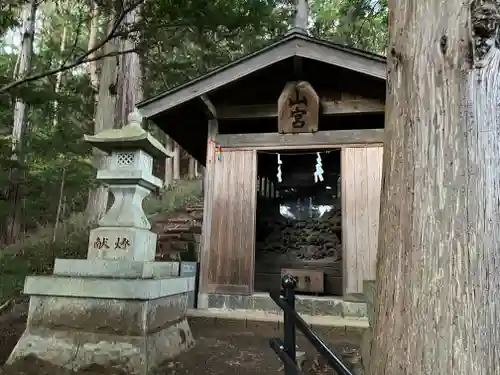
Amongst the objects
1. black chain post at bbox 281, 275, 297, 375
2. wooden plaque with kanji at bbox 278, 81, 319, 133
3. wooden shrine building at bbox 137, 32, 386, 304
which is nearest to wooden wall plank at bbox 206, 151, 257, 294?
wooden shrine building at bbox 137, 32, 386, 304

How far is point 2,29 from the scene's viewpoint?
5.19 metres

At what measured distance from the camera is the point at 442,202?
1.37 meters

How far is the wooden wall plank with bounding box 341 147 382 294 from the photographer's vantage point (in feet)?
19.2

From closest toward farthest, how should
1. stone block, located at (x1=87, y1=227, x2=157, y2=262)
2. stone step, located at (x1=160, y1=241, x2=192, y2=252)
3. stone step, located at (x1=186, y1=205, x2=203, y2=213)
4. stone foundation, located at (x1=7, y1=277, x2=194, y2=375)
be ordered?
stone foundation, located at (x1=7, y1=277, x2=194, y2=375) < stone block, located at (x1=87, y1=227, x2=157, y2=262) < stone step, located at (x1=160, y1=241, x2=192, y2=252) < stone step, located at (x1=186, y1=205, x2=203, y2=213)

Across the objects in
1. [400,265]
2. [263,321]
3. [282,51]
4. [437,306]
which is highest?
[282,51]

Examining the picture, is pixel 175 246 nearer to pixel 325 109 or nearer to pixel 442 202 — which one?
pixel 325 109

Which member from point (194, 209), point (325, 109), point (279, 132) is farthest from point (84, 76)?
point (325, 109)

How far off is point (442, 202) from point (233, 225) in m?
5.01

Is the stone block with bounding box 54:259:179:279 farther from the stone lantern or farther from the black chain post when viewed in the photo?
the black chain post

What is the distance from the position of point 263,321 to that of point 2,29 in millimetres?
5263

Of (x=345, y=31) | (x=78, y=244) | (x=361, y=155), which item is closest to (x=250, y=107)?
(x=361, y=155)

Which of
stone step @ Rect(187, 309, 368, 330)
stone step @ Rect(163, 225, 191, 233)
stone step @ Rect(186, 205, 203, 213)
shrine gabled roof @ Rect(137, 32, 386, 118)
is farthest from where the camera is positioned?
stone step @ Rect(186, 205, 203, 213)

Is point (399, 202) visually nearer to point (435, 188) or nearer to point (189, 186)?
point (435, 188)

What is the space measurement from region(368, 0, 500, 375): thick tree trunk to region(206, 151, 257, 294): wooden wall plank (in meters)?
4.70
